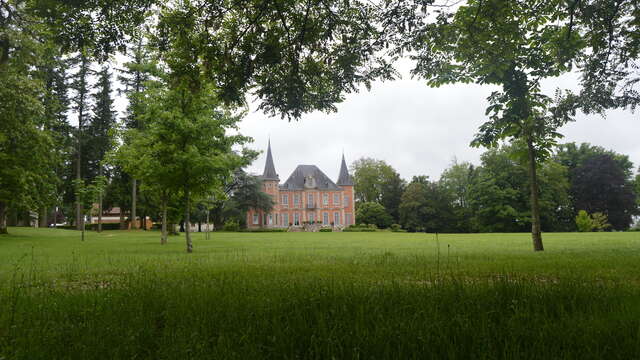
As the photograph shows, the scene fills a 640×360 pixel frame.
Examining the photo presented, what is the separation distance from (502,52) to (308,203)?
220ft

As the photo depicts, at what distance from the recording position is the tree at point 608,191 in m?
56.3

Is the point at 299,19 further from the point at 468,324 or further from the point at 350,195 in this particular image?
the point at 350,195

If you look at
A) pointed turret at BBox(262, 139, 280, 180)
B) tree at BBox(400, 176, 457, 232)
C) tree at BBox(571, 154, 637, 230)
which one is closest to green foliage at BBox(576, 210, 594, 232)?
tree at BBox(571, 154, 637, 230)

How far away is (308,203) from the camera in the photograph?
245 ft

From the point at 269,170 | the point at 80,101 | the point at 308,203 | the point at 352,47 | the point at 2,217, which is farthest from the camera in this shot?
the point at 308,203

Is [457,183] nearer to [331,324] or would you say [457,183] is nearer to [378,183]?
[378,183]

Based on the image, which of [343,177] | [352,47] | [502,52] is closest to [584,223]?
[343,177]

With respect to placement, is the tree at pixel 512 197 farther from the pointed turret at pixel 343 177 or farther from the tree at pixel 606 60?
the tree at pixel 606 60

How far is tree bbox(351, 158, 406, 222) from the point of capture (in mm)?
75688

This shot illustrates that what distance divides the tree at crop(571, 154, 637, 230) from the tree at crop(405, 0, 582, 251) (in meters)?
58.6

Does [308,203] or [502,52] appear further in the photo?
[308,203]

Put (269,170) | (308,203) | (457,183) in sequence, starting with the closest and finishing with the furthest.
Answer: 1. (457,183)
2. (269,170)
3. (308,203)

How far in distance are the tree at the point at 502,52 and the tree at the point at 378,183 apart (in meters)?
66.7

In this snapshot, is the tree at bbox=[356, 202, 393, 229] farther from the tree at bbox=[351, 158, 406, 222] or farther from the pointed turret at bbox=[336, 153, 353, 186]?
the pointed turret at bbox=[336, 153, 353, 186]
